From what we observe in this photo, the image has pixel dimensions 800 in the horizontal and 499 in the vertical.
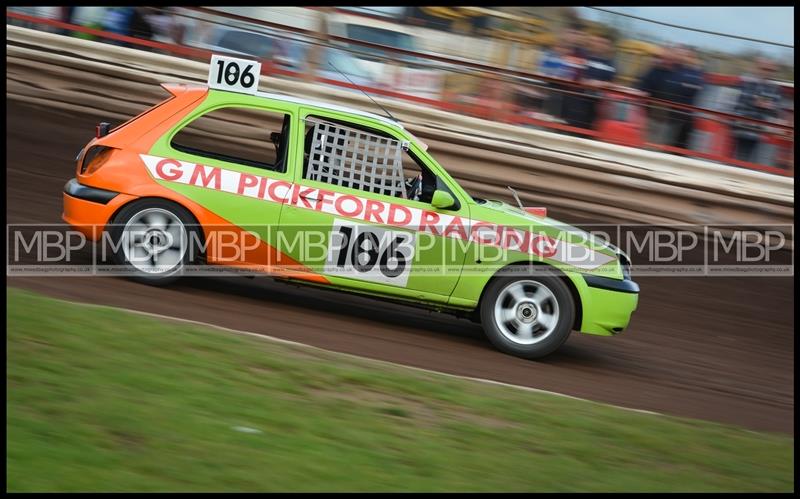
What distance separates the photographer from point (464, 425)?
225 inches

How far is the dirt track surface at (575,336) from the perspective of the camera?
290 inches

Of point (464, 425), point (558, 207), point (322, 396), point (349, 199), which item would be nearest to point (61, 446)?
point (322, 396)

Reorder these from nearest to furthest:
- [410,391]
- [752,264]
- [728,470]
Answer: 1. [728,470]
2. [410,391]
3. [752,264]

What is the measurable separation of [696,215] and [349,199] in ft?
22.1

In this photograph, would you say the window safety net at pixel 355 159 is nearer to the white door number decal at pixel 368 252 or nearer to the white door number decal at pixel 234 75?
the white door number decal at pixel 368 252

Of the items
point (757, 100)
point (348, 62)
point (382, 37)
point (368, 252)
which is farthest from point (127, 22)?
point (757, 100)

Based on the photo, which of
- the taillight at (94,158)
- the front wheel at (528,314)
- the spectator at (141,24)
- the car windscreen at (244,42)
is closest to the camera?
the front wheel at (528,314)

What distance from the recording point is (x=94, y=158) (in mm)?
7969

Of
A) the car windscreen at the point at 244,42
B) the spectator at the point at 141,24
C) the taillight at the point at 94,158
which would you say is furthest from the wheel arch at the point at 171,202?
the spectator at the point at 141,24

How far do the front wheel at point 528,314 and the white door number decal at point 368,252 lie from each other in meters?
0.79

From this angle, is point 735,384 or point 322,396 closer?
point 322,396
